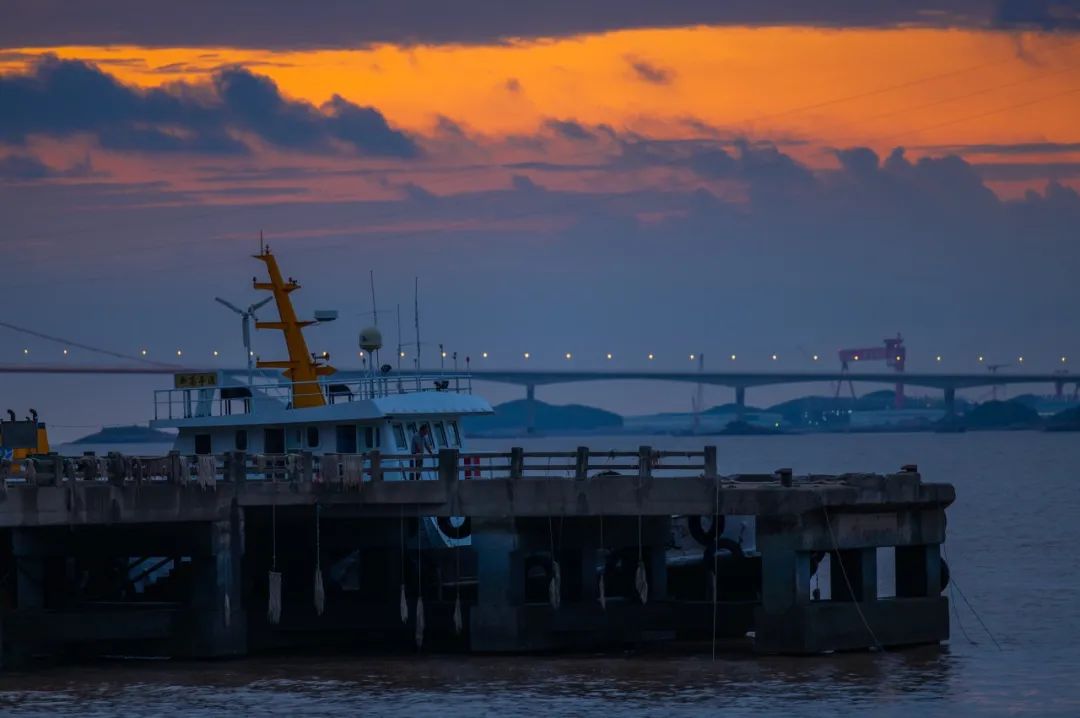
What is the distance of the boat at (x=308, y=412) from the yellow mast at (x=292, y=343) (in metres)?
0.02

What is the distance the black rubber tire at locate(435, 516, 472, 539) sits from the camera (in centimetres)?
4372

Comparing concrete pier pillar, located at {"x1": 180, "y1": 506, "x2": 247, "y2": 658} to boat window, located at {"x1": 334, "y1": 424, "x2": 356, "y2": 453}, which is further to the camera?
boat window, located at {"x1": 334, "y1": 424, "x2": 356, "y2": 453}

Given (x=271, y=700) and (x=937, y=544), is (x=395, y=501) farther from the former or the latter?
(x=937, y=544)

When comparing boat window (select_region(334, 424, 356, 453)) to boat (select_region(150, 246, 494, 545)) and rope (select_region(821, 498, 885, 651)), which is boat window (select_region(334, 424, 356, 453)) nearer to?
boat (select_region(150, 246, 494, 545))

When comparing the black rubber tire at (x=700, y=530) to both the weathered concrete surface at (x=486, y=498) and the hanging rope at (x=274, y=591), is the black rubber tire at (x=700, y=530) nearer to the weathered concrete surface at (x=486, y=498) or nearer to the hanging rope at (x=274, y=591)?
the weathered concrete surface at (x=486, y=498)

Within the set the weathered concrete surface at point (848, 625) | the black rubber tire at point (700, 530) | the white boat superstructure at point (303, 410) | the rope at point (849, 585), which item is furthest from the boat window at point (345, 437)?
the rope at point (849, 585)

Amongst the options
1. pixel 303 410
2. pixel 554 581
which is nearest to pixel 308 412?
pixel 303 410

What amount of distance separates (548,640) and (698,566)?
5.07 metres

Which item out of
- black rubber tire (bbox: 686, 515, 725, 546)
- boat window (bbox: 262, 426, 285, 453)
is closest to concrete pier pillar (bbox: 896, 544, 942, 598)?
black rubber tire (bbox: 686, 515, 725, 546)

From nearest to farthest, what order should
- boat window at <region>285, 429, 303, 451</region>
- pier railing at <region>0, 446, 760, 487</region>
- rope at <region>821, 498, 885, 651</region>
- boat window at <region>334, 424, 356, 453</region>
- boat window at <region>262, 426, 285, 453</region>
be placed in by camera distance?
1. rope at <region>821, 498, 885, 651</region>
2. pier railing at <region>0, 446, 760, 487</region>
3. boat window at <region>334, 424, 356, 453</region>
4. boat window at <region>285, 429, 303, 451</region>
5. boat window at <region>262, 426, 285, 453</region>

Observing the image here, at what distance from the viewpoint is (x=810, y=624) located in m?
38.8

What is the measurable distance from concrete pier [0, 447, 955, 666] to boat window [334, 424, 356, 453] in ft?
4.71

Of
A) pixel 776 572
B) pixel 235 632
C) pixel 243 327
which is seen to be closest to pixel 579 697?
pixel 776 572

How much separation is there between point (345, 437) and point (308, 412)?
3.26ft
